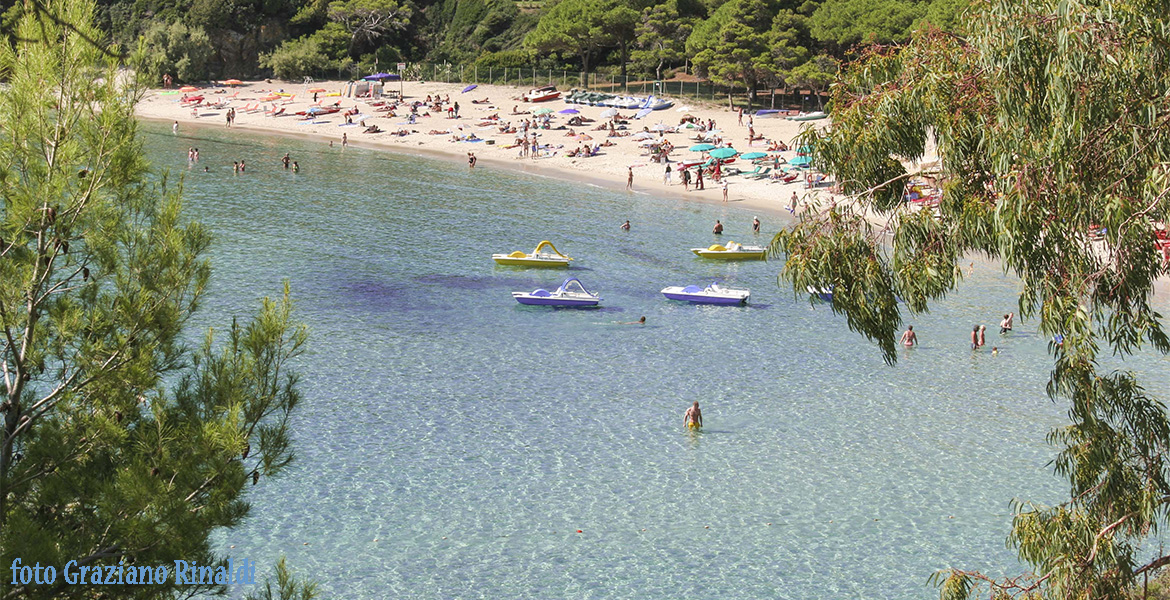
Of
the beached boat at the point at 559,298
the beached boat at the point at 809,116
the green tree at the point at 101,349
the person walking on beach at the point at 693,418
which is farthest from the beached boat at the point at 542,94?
the green tree at the point at 101,349

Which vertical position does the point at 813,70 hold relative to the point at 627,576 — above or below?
above

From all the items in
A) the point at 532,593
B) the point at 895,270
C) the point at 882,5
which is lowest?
the point at 532,593

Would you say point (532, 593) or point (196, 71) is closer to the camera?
point (532, 593)

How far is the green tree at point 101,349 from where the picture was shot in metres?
9.52

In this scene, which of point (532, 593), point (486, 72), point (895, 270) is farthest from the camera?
point (486, 72)

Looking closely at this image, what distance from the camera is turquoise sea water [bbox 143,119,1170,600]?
1941 centimetres

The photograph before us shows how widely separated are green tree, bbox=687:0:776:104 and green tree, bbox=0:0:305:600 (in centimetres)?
6897

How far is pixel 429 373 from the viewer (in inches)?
1151

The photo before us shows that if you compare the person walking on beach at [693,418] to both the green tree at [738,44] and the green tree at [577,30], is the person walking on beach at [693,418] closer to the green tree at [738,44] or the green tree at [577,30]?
the green tree at [738,44]

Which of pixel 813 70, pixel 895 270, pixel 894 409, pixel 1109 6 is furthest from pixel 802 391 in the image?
pixel 813 70

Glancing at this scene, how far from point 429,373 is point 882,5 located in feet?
191

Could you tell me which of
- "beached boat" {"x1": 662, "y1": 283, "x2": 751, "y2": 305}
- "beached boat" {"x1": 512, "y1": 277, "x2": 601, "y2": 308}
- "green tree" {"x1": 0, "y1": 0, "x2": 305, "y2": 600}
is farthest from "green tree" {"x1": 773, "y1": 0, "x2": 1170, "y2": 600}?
"beached boat" {"x1": 662, "y1": 283, "x2": 751, "y2": 305}

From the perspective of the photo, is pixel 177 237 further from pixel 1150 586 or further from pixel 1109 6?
pixel 1150 586

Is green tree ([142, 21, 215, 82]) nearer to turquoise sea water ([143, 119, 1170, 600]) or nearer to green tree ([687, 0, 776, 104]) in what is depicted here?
green tree ([687, 0, 776, 104])
